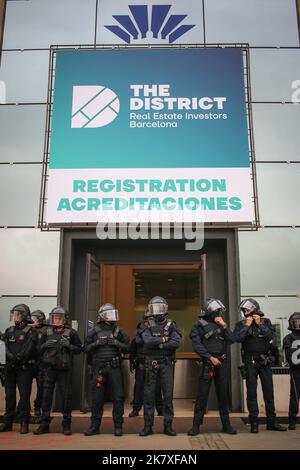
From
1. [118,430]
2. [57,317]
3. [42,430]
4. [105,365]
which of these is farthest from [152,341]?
[42,430]

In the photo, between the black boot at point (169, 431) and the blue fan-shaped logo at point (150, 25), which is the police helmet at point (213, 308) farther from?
the blue fan-shaped logo at point (150, 25)

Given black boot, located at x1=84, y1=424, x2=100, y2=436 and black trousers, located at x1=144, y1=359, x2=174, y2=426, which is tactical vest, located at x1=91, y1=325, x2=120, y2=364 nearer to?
black trousers, located at x1=144, y1=359, x2=174, y2=426

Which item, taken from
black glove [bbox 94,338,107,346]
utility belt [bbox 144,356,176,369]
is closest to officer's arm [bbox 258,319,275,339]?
utility belt [bbox 144,356,176,369]

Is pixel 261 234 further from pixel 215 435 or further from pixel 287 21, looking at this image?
pixel 287 21

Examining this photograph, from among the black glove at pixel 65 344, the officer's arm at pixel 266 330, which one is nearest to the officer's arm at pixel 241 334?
the officer's arm at pixel 266 330

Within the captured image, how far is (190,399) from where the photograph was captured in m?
12.2

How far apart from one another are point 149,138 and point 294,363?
507 cm

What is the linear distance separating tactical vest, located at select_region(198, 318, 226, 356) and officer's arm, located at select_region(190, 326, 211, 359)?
9 centimetres

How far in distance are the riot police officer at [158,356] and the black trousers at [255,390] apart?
1.15 metres

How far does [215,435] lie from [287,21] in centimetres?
870

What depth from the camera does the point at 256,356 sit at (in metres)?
7.36

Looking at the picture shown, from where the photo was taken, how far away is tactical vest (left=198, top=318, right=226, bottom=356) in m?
7.27

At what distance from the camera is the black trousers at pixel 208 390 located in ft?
22.9
